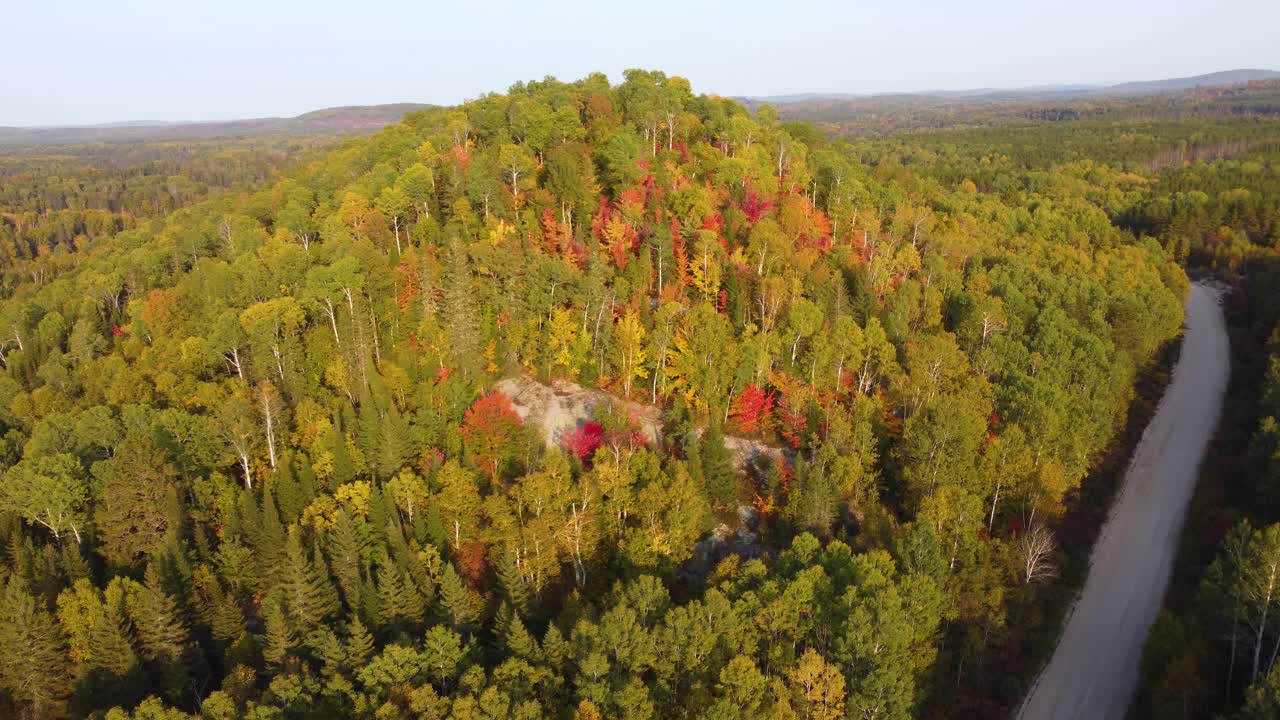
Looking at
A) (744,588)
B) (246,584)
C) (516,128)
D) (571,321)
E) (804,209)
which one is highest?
(516,128)

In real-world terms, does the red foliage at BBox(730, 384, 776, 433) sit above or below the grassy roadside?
above

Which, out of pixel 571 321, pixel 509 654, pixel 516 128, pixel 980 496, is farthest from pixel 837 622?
pixel 516 128

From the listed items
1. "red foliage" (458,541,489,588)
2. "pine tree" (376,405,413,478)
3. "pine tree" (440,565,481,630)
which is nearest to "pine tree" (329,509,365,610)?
"pine tree" (376,405,413,478)

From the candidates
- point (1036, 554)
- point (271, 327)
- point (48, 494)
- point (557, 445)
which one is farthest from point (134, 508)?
point (1036, 554)

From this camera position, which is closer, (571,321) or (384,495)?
(384,495)

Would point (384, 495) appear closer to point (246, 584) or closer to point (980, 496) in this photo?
point (246, 584)

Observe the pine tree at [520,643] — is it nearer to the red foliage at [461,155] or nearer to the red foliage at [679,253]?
the red foliage at [679,253]

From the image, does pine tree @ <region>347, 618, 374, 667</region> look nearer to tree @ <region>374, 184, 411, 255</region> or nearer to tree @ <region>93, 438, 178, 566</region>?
tree @ <region>93, 438, 178, 566</region>
